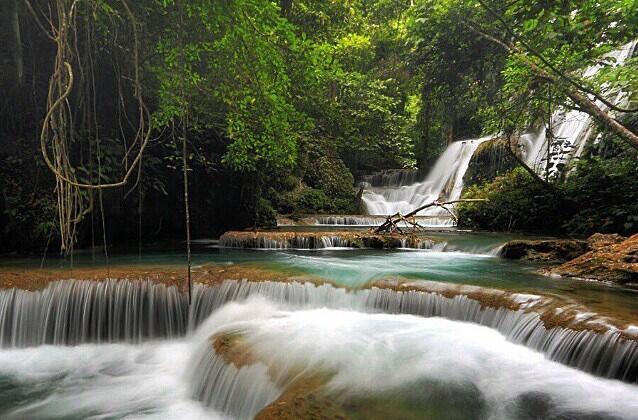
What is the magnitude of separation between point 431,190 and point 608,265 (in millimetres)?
12743

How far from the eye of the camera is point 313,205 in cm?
1769

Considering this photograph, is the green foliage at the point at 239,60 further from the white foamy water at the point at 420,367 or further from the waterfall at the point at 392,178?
the waterfall at the point at 392,178

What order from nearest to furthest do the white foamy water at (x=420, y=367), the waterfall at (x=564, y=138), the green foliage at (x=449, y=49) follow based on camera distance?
the white foamy water at (x=420, y=367), the green foliage at (x=449, y=49), the waterfall at (x=564, y=138)

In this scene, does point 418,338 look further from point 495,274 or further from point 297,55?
point 297,55

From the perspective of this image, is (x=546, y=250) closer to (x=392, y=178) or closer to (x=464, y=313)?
(x=464, y=313)

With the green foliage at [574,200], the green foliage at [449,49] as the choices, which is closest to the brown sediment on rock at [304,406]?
the green foliage at [449,49]

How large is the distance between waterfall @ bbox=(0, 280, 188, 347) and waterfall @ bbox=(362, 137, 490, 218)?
42.1ft

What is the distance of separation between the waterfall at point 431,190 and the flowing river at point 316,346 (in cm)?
1054

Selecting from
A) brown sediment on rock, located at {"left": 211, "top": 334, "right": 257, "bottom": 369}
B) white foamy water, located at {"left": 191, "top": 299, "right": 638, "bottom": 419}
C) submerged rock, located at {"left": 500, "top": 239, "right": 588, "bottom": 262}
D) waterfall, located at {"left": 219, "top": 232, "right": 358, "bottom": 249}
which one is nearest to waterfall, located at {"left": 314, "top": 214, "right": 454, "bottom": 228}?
waterfall, located at {"left": 219, "top": 232, "right": 358, "bottom": 249}

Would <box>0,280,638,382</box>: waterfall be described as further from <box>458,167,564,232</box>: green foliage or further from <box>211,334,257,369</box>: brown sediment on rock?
<box>458,167,564,232</box>: green foliage

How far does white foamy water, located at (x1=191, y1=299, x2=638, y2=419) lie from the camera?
124 inches

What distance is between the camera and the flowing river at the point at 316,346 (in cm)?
324

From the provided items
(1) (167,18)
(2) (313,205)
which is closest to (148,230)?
(1) (167,18)

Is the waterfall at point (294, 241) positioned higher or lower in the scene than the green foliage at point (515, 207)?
lower
